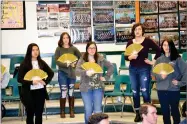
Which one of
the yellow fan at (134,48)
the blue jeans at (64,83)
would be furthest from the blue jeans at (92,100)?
the blue jeans at (64,83)

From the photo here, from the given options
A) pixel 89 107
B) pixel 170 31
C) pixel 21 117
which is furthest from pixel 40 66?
pixel 170 31

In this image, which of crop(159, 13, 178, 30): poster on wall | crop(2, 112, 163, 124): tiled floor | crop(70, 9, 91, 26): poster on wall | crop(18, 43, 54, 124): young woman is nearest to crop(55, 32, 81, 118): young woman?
crop(2, 112, 163, 124): tiled floor

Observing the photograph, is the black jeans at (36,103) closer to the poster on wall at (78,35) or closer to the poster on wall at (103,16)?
the poster on wall at (78,35)

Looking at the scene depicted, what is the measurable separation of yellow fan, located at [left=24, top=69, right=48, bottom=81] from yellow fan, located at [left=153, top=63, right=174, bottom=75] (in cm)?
170

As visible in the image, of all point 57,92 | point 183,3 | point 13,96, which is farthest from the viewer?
point 183,3

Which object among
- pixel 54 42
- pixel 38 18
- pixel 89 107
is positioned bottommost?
pixel 89 107

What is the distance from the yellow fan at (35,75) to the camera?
5.56 meters

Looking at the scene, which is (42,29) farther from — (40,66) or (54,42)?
(40,66)

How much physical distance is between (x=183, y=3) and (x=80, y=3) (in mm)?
2503

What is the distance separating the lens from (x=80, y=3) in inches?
366

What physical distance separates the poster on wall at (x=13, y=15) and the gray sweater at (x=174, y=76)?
467 cm

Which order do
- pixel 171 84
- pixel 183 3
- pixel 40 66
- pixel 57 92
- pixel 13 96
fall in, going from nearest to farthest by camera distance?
pixel 171 84
pixel 40 66
pixel 13 96
pixel 57 92
pixel 183 3

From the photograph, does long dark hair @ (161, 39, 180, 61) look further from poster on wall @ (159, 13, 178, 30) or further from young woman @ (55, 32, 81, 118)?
poster on wall @ (159, 13, 178, 30)

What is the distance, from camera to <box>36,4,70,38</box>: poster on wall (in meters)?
9.13
